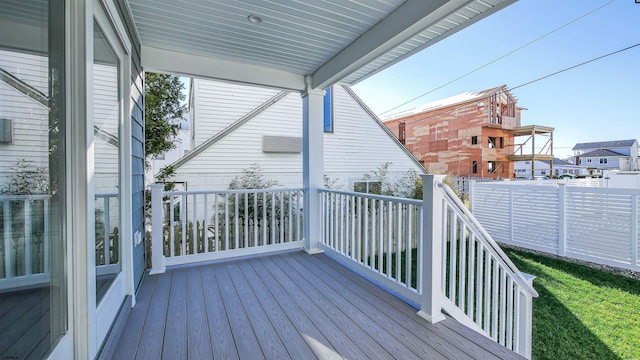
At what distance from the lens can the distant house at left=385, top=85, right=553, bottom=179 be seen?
13688 millimetres

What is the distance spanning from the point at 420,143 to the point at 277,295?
14967 millimetres

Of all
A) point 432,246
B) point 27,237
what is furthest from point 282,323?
point 27,237

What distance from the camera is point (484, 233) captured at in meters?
2.26

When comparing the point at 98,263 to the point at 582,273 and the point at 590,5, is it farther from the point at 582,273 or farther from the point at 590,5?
the point at 590,5

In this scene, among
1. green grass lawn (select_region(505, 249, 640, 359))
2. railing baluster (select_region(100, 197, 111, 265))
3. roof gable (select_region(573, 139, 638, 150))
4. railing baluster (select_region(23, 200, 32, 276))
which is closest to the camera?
railing baluster (select_region(23, 200, 32, 276))

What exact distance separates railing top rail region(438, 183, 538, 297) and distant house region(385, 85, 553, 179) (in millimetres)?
11772

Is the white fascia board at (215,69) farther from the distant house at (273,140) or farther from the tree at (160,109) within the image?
the distant house at (273,140)

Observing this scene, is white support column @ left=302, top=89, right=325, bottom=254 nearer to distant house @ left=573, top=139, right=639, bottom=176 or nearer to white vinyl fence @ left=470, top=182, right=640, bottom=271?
white vinyl fence @ left=470, top=182, right=640, bottom=271

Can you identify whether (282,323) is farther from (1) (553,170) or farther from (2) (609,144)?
(2) (609,144)

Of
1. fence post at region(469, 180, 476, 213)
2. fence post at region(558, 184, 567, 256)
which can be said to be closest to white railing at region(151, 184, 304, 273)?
fence post at region(469, 180, 476, 213)

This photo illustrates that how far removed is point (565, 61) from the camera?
25.8 feet

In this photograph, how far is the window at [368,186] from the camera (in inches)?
313

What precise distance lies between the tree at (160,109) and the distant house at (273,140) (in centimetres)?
90

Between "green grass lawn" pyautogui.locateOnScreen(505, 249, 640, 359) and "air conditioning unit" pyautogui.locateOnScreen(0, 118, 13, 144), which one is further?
"green grass lawn" pyautogui.locateOnScreen(505, 249, 640, 359)
